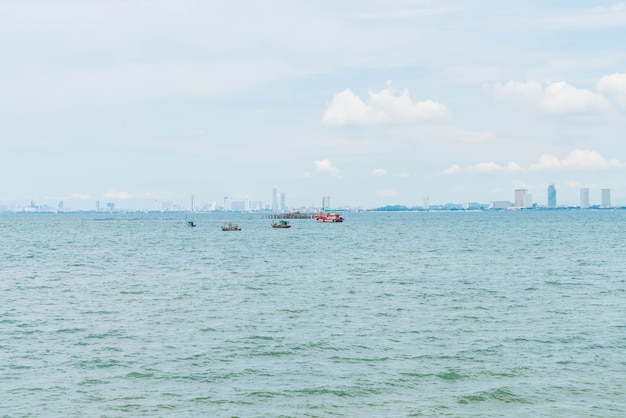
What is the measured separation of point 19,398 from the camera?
90.0 ft

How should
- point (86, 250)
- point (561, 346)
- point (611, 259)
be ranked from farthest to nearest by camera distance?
point (86, 250)
point (611, 259)
point (561, 346)

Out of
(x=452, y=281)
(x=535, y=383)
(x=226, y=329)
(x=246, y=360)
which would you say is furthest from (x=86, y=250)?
(x=535, y=383)

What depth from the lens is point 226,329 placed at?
40750 mm

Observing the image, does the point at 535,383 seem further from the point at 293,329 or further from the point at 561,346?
the point at 293,329

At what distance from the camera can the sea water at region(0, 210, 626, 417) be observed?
26797 millimetres

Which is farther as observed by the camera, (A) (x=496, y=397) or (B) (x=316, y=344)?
(B) (x=316, y=344)

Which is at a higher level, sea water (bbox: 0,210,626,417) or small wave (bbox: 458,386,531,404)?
sea water (bbox: 0,210,626,417)

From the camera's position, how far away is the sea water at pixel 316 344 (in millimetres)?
26797

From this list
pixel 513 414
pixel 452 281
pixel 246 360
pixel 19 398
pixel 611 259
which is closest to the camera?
pixel 513 414

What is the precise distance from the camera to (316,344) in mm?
36375

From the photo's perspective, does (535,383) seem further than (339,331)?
No

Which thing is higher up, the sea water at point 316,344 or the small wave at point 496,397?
the sea water at point 316,344

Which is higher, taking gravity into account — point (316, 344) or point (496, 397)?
point (316, 344)

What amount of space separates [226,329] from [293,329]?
13.5 ft
